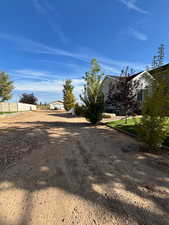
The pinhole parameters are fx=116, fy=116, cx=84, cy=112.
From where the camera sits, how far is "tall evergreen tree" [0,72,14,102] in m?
26.5

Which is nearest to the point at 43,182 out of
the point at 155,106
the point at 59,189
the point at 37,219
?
the point at 59,189

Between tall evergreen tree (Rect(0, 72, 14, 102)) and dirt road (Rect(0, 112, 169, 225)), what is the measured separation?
94.5ft

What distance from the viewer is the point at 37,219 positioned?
1.60 metres

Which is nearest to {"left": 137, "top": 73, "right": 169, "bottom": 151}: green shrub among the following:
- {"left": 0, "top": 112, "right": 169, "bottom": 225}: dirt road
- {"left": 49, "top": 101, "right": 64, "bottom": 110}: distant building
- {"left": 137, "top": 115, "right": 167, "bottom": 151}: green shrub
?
{"left": 137, "top": 115, "right": 167, "bottom": 151}: green shrub

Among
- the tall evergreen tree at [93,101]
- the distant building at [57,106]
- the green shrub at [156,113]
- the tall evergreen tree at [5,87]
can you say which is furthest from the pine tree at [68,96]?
the distant building at [57,106]

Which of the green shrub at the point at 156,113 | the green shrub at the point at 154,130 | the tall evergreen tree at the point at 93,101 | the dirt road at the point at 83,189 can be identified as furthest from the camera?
the tall evergreen tree at the point at 93,101

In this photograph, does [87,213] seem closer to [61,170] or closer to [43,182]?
[43,182]

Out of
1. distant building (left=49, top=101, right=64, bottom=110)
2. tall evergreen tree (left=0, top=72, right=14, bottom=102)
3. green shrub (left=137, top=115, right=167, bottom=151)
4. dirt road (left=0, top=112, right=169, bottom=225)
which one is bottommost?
dirt road (left=0, top=112, right=169, bottom=225)

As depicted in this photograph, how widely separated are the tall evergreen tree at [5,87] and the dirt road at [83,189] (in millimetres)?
28803

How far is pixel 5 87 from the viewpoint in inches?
1055

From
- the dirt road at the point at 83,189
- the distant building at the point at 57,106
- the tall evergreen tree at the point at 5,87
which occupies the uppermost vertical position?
the tall evergreen tree at the point at 5,87

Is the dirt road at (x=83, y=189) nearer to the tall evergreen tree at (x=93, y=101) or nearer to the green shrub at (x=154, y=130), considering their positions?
the green shrub at (x=154, y=130)

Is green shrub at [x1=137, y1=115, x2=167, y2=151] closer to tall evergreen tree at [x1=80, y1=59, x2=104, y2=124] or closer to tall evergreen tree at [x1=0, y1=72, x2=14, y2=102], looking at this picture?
tall evergreen tree at [x1=80, y1=59, x2=104, y2=124]

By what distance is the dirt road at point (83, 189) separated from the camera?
1645 millimetres
